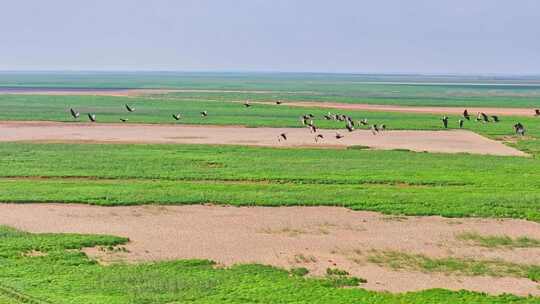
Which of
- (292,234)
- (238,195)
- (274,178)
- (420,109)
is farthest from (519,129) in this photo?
(292,234)

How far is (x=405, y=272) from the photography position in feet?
76.2

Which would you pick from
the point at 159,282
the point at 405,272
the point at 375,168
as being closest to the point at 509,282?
the point at 405,272

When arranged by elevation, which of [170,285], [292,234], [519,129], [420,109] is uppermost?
[519,129]

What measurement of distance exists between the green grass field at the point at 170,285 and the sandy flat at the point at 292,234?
3.36ft

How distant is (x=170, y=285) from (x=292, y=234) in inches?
320

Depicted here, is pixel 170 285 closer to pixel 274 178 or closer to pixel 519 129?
pixel 274 178

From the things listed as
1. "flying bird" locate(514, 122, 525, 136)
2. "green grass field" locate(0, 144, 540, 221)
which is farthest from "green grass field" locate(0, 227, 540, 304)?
"flying bird" locate(514, 122, 525, 136)

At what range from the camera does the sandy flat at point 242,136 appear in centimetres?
5784

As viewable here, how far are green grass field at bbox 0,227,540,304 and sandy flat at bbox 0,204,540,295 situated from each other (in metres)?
1.02

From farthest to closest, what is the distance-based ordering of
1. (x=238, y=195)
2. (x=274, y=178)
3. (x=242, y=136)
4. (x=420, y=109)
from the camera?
1. (x=420, y=109)
2. (x=242, y=136)
3. (x=274, y=178)
4. (x=238, y=195)

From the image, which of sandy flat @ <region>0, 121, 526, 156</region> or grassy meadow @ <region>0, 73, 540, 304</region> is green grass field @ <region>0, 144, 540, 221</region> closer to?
grassy meadow @ <region>0, 73, 540, 304</region>

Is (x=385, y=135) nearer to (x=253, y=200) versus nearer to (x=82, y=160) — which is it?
(x=82, y=160)

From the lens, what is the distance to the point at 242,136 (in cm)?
6412

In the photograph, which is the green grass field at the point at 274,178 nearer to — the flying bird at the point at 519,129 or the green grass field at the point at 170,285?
the green grass field at the point at 170,285
